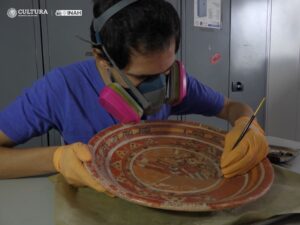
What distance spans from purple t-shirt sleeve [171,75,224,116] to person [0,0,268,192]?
0.18m

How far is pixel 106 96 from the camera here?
940 millimetres

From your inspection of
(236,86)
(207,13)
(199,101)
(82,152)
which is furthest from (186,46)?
(82,152)

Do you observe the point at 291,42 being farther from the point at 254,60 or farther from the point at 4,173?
the point at 4,173

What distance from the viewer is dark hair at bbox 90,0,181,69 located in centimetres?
81

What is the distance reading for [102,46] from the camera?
0.89 meters

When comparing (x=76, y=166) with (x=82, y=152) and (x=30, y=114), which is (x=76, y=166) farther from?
(x=30, y=114)

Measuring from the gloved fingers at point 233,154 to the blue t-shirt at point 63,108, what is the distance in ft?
1.06

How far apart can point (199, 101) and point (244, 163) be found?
1.80ft

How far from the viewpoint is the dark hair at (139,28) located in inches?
31.9

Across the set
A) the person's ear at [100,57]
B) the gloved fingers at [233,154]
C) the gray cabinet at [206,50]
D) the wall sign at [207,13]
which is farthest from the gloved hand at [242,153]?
the wall sign at [207,13]

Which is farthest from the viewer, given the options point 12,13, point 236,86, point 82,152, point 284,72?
point 284,72

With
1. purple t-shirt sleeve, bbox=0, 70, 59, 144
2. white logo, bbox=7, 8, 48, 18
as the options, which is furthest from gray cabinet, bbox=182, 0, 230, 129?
purple t-shirt sleeve, bbox=0, 70, 59, 144

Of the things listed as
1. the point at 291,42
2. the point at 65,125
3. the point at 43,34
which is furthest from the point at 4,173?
the point at 291,42

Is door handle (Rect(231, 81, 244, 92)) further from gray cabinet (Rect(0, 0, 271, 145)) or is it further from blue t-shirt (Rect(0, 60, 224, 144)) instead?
blue t-shirt (Rect(0, 60, 224, 144))
